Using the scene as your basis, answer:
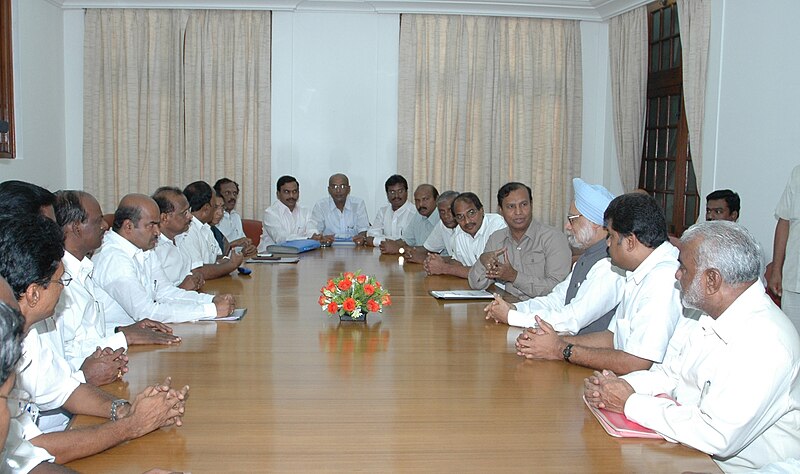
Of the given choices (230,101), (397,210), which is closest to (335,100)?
(230,101)

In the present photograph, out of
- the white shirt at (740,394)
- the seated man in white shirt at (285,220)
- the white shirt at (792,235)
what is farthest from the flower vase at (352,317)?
the seated man in white shirt at (285,220)

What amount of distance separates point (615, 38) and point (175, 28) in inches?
206

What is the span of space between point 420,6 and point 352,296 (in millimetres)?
6159

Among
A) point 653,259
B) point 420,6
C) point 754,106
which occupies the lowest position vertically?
point 653,259

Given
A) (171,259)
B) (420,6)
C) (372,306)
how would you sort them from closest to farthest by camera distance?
(372,306) < (171,259) < (420,6)

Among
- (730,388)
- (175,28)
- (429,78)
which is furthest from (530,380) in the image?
(175,28)

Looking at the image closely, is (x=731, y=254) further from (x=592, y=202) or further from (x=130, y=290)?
(x=130, y=290)

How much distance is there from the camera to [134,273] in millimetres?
3980

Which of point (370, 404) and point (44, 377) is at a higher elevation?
point (44, 377)

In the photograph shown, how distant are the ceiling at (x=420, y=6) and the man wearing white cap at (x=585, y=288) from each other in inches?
226

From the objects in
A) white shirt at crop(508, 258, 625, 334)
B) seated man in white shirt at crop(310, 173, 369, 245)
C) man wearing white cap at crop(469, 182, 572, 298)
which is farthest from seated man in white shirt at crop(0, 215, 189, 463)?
seated man in white shirt at crop(310, 173, 369, 245)

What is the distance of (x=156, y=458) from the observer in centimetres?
209

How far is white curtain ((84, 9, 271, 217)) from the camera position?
30.3 ft

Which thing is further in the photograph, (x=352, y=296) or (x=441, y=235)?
(x=441, y=235)
